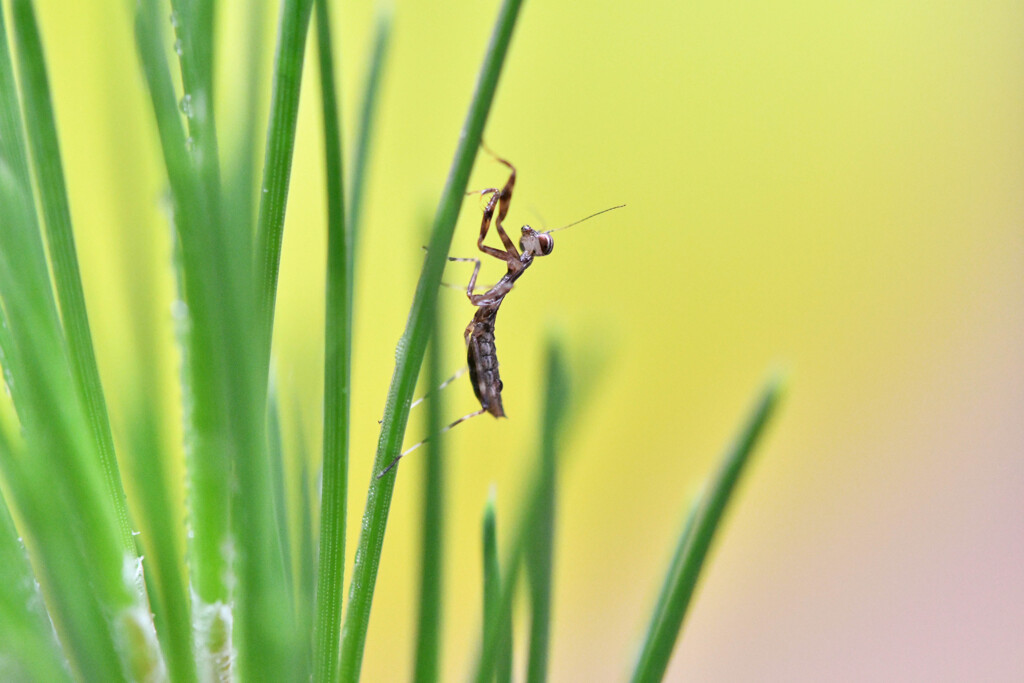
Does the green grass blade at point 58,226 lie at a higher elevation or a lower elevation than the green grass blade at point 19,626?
higher

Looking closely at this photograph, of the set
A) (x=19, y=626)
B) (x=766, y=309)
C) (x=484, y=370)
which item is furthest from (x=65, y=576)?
(x=766, y=309)

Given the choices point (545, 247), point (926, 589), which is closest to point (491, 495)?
point (545, 247)

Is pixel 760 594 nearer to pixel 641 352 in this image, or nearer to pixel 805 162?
pixel 641 352

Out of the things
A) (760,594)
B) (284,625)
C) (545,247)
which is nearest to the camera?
(284,625)

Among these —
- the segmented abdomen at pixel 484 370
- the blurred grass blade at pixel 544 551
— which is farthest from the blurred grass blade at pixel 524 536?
the segmented abdomen at pixel 484 370

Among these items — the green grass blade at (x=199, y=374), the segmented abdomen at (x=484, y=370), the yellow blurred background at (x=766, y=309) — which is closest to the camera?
the green grass blade at (x=199, y=374)

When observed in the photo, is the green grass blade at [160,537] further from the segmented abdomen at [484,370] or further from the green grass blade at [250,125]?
the segmented abdomen at [484,370]

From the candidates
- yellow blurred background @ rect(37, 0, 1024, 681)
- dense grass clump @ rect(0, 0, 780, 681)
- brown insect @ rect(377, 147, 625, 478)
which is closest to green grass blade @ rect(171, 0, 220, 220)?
dense grass clump @ rect(0, 0, 780, 681)
